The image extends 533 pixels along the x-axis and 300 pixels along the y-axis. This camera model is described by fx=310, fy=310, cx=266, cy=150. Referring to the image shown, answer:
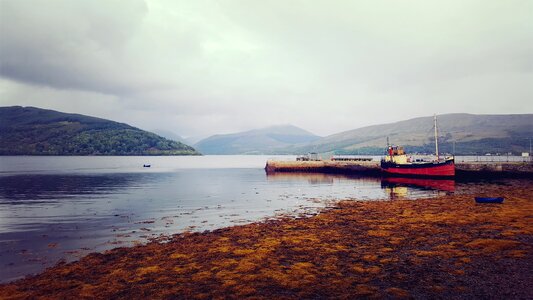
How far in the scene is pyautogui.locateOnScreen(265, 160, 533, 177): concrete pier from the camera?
71.1 meters

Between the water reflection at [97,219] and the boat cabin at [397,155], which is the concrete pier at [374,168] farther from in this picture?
the water reflection at [97,219]

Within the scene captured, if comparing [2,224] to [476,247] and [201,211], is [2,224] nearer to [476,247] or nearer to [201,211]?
[201,211]

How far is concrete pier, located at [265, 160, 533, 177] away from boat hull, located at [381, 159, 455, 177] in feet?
26.0

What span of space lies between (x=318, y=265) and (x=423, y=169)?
6521 centimetres

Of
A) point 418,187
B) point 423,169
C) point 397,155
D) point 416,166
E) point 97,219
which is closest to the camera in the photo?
point 97,219

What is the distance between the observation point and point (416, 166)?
239 feet

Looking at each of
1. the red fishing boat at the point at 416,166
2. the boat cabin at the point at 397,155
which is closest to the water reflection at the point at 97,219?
the red fishing boat at the point at 416,166

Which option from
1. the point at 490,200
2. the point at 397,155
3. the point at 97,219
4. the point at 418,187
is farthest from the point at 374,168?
the point at 97,219

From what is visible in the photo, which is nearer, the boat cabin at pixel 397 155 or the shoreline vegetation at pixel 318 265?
the shoreline vegetation at pixel 318 265

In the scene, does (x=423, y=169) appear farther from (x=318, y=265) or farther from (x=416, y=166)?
(x=318, y=265)

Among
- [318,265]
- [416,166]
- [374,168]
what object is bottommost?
[318,265]

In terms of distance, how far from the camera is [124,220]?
31.2m

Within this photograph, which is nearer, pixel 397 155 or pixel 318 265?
pixel 318 265

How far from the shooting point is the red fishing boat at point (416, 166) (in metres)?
68.3
